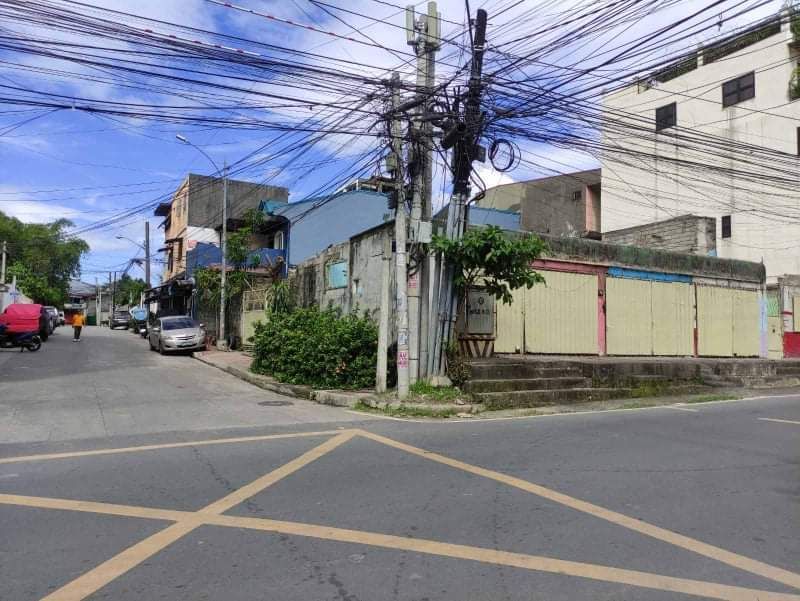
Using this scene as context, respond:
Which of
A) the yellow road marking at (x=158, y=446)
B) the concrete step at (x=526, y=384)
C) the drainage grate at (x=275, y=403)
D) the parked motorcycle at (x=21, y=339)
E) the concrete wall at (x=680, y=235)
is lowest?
the drainage grate at (x=275, y=403)

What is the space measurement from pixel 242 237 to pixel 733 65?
24528 millimetres

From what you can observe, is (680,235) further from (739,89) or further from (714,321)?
(739,89)

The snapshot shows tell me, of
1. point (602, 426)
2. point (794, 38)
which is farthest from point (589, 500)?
point (794, 38)

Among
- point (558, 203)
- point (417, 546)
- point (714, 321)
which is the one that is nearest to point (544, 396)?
point (417, 546)

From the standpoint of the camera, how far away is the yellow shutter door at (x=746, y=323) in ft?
64.8

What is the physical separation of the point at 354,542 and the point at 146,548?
143 cm

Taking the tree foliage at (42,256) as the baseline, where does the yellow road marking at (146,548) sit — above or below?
below

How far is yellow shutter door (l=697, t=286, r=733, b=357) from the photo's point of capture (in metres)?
18.7

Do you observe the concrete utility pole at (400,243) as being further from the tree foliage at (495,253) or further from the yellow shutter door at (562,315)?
the yellow shutter door at (562,315)

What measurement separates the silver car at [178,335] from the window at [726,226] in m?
24.7

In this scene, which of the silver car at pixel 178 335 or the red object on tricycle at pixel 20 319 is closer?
the silver car at pixel 178 335

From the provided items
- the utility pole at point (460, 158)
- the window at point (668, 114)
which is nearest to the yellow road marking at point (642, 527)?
the utility pole at point (460, 158)

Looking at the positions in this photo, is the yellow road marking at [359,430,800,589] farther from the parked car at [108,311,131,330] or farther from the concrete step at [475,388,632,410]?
the parked car at [108,311,131,330]

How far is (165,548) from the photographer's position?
13.8 feet
